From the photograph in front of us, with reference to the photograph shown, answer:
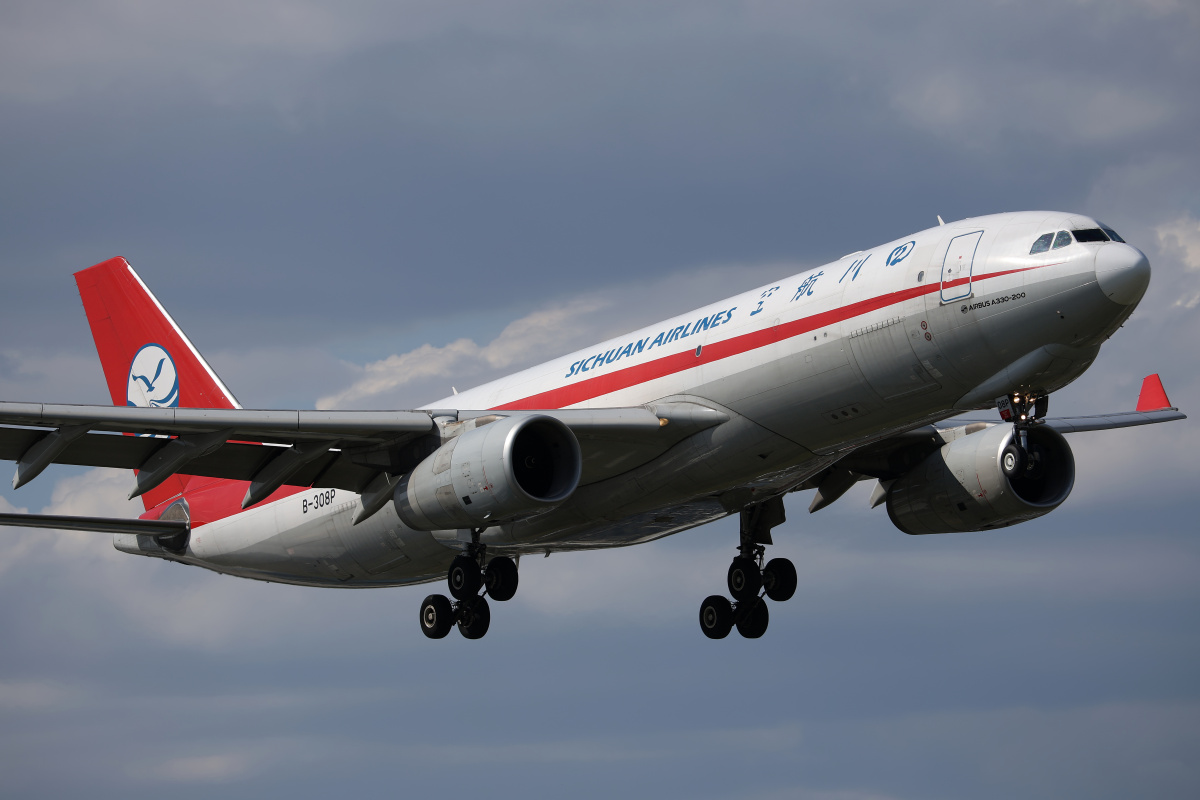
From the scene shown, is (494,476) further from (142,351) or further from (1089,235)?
(142,351)

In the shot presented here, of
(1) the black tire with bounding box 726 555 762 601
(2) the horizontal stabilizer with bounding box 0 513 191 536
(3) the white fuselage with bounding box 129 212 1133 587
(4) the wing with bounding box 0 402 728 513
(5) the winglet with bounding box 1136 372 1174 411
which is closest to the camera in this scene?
(3) the white fuselage with bounding box 129 212 1133 587

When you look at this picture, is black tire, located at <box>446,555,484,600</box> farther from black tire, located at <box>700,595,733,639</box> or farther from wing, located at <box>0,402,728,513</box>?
black tire, located at <box>700,595,733,639</box>

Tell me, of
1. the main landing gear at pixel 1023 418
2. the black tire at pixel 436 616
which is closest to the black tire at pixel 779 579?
the black tire at pixel 436 616

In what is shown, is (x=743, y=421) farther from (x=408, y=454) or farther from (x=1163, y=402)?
(x=1163, y=402)

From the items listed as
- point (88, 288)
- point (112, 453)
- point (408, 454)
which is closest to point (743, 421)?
point (408, 454)

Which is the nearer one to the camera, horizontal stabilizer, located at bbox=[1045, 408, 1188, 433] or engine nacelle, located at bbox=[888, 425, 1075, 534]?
engine nacelle, located at bbox=[888, 425, 1075, 534]

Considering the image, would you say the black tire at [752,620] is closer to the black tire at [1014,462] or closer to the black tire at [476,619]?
the black tire at [476,619]

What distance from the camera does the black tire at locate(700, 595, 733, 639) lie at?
31000mm

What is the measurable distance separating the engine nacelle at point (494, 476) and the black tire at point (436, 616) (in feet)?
14.5

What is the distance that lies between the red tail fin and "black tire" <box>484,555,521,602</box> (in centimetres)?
1019

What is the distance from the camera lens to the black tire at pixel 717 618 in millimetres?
31000

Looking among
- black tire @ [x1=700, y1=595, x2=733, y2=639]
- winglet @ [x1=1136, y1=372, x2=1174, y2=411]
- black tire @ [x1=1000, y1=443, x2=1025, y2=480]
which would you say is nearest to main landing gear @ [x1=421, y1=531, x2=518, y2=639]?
black tire @ [x1=700, y1=595, x2=733, y2=639]

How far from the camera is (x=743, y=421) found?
24.1 metres

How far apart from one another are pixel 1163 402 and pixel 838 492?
997 cm
